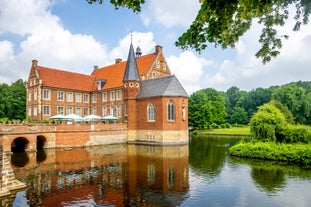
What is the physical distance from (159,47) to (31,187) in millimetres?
30665

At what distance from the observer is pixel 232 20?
18.3ft

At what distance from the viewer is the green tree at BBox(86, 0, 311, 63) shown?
5188 mm

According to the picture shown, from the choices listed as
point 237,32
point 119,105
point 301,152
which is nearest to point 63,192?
point 237,32

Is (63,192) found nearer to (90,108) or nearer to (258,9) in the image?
(258,9)

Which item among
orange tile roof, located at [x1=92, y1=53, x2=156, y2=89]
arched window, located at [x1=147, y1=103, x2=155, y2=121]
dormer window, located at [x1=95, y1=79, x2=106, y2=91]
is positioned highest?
orange tile roof, located at [x1=92, y1=53, x2=156, y2=89]

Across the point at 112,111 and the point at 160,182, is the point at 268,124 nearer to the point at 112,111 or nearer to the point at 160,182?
the point at 160,182

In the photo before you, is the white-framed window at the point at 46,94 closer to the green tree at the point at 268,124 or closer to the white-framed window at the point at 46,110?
the white-framed window at the point at 46,110

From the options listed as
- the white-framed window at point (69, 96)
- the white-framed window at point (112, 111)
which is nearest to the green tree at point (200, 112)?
the white-framed window at point (112, 111)

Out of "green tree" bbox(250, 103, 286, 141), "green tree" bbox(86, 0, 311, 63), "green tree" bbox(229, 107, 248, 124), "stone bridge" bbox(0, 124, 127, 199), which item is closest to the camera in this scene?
"green tree" bbox(86, 0, 311, 63)

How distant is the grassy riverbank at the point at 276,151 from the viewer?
63.3 feet

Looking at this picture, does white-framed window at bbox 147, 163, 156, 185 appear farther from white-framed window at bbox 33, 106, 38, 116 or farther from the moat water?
white-framed window at bbox 33, 106, 38, 116

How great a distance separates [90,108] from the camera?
4391 centimetres

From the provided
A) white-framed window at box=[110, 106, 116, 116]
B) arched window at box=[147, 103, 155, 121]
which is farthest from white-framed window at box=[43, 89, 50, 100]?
arched window at box=[147, 103, 155, 121]

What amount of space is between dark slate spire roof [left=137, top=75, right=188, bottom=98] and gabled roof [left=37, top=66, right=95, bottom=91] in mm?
12759
